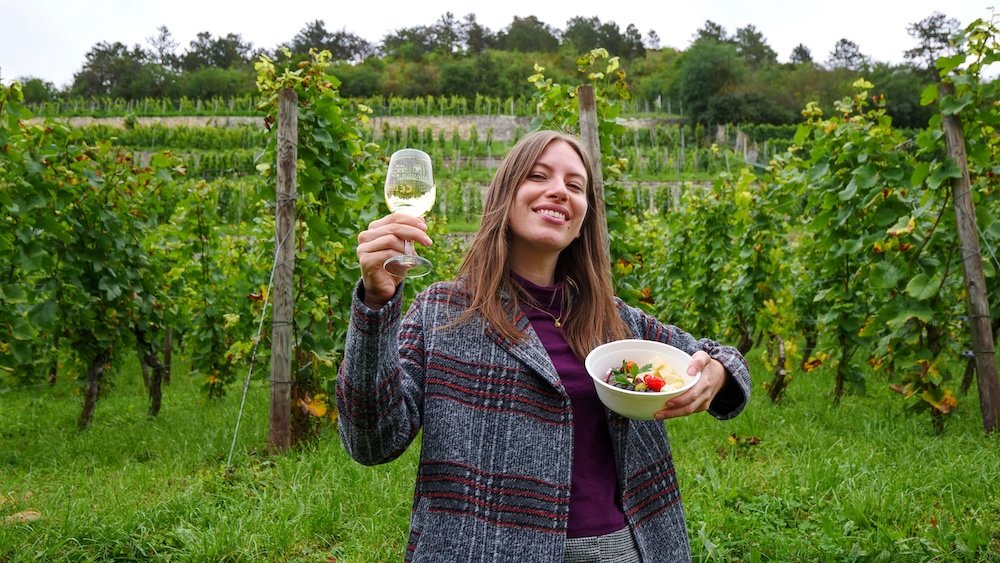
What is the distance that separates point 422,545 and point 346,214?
3620 mm

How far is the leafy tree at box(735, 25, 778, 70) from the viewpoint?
2825 inches

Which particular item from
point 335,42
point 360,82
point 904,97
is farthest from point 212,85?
point 904,97

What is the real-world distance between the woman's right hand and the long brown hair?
290 mm

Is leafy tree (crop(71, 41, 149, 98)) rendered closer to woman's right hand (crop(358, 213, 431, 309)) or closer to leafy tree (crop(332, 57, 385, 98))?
leafy tree (crop(332, 57, 385, 98))

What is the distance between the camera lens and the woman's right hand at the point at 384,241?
1078 millimetres

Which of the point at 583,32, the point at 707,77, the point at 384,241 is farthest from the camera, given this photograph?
the point at 583,32

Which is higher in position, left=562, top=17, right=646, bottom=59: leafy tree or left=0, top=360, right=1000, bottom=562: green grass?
left=562, top=17, right=646, bottom=59: leafy tree

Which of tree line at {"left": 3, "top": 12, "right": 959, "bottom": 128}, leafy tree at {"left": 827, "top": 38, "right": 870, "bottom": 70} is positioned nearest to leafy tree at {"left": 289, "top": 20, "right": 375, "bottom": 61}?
tree line at {"left": 3, "top": 12, "right": 959, "bottom": 128}

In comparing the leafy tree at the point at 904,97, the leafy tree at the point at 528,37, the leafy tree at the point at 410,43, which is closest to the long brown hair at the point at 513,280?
the leafy tree at the point at 904,97

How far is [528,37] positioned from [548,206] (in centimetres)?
8593

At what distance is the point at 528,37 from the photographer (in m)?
81.9

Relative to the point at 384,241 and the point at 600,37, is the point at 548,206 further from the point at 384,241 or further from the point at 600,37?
the point at 600,37

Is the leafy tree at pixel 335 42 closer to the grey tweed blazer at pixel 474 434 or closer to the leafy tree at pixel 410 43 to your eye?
the leafy tree at pixel 410 43

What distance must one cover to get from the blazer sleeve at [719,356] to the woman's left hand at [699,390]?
3 cm
